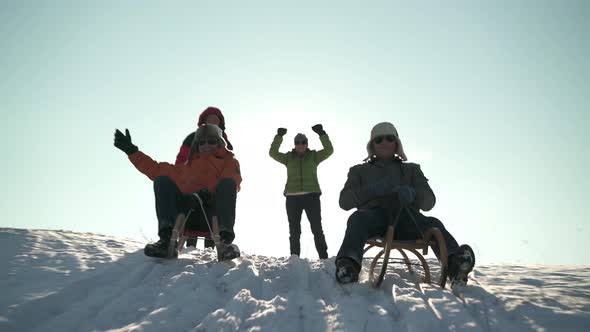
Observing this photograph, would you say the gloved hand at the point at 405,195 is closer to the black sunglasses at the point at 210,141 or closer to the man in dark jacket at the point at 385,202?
the man in dark jacket at the point at 385,202

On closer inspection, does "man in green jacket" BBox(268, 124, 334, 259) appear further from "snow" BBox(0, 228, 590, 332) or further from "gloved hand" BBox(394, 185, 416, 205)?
"gloved hand" BBox(394, 185, 416, 205)

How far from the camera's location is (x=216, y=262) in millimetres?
3602

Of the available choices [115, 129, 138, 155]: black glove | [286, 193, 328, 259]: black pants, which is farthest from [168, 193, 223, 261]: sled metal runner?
[286, 193, 328, 259]: black pants

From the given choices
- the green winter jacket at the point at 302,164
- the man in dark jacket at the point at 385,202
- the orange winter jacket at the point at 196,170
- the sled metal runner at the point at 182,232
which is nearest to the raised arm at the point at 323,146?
the green winter jacket at the point at 302,164

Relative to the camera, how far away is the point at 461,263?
8.98ft

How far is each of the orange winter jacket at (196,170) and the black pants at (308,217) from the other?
1.76m

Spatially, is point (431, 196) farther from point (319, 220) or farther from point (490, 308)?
point (319, 220)

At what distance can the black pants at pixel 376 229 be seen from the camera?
2889mm

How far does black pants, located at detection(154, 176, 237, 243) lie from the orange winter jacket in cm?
20

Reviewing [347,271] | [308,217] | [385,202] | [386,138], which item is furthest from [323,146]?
[347,271]

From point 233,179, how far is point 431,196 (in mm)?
1943

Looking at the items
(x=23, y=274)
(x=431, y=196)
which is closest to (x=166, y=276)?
(x=23, y=274)

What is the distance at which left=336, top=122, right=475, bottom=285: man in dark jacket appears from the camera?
9.15 feet

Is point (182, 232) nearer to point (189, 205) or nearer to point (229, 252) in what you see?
point (189, 205)
